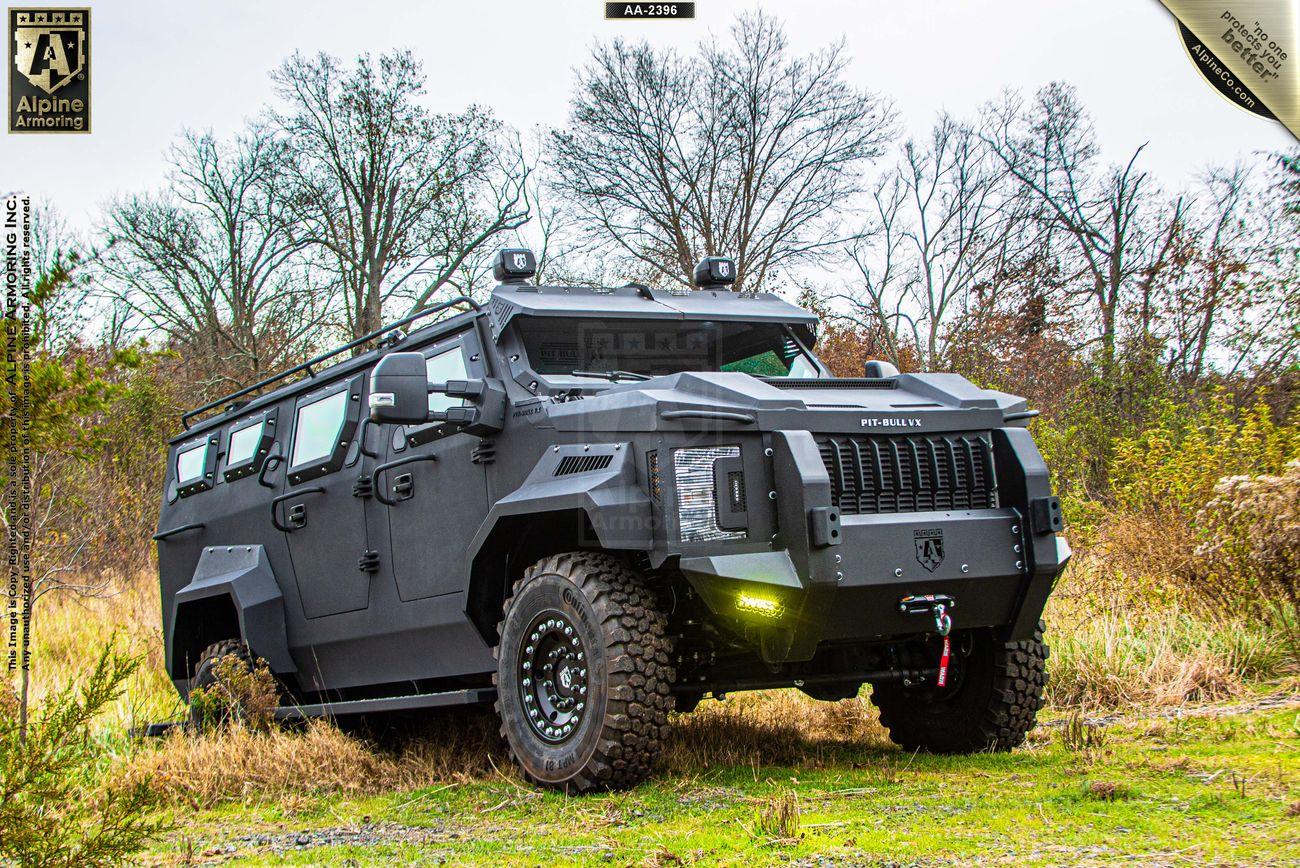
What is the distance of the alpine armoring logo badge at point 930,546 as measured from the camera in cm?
514

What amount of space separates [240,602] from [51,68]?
11.9 ft

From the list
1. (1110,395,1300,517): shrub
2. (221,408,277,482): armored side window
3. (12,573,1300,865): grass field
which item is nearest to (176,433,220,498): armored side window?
(221,408,277,482): armored side window

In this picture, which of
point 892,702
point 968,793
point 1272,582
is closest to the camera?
point 968,793

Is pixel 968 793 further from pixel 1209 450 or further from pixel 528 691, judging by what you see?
pixel 1209 450

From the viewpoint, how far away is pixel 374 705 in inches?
259

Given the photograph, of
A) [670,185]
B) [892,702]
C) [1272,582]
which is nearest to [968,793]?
[892,702]

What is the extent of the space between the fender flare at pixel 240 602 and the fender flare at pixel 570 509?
89.5 inches

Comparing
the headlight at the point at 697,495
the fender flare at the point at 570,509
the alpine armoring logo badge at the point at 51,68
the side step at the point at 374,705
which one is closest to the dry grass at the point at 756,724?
the side step at the point at 374,705

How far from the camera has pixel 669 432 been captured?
197 inches

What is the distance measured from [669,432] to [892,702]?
7.65 feet

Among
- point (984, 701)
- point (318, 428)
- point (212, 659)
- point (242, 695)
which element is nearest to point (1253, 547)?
point (984, 701)

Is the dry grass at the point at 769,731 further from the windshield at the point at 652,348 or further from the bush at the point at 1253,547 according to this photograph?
the bush at the point at 1253,547

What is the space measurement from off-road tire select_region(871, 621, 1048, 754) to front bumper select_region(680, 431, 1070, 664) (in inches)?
14.8

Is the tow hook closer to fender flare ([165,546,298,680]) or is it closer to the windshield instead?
the windshield
